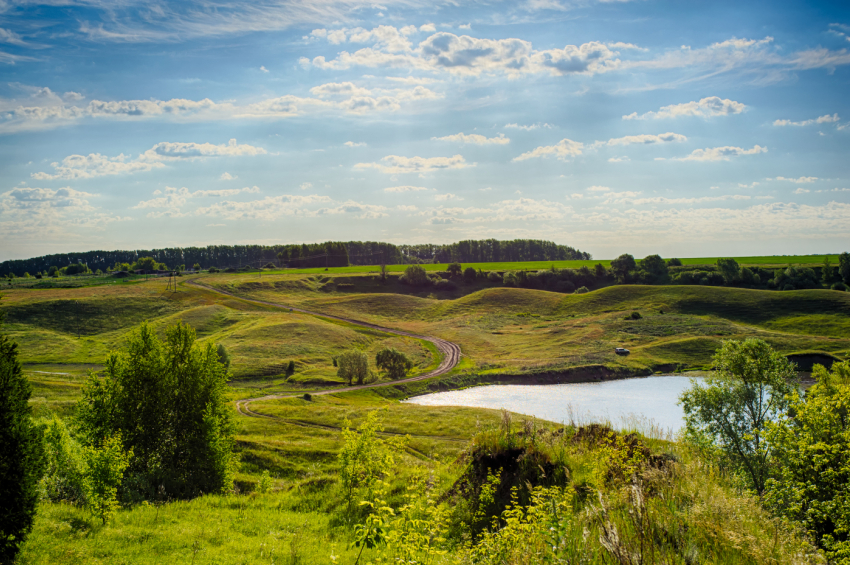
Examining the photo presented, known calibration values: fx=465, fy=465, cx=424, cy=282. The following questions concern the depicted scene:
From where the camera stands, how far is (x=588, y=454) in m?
11.8

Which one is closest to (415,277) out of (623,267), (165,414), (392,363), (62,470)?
(623,267)

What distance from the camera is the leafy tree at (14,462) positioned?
1193cm

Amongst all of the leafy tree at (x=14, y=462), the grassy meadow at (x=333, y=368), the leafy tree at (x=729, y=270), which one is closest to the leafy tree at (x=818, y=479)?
the grassy meadow at (x=333, y=368)

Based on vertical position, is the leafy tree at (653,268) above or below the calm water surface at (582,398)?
above

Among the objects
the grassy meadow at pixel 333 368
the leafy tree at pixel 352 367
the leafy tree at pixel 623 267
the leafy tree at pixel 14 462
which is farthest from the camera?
the leafy tree at pixel 623 267

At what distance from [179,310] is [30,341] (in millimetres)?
34470

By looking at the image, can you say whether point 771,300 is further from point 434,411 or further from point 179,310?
point 179,310

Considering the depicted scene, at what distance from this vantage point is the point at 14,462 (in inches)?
487

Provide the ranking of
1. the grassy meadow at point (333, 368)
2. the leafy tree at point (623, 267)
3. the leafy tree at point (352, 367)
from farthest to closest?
the leafy tree at point (623, 267), the leafy tree at point (352, 367), the grassy meadow at point (333, 368)

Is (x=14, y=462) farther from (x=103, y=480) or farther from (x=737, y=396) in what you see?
(x=737, y=396)

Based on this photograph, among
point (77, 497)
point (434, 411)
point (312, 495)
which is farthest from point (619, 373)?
point (77, 497)

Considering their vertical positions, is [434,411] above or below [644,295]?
below

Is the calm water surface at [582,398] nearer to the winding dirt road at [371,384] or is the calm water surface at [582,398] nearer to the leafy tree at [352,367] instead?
the winding dirt road at [371,384]

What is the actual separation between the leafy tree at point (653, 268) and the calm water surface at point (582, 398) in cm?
8884
